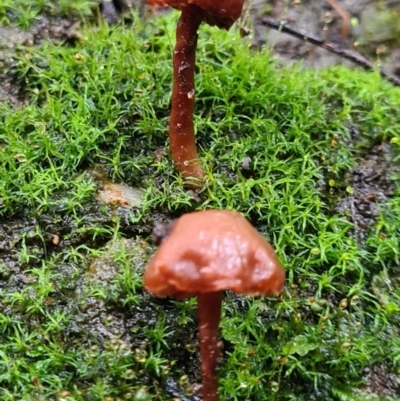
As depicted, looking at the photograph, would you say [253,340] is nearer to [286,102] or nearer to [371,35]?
[286,102]

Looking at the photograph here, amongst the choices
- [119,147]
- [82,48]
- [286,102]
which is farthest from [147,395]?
[82,48]

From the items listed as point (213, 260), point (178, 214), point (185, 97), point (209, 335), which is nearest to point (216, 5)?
point (185, 97)

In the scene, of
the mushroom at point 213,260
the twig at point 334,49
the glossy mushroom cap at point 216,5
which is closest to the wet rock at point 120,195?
the glossy mushroom cap at point 216,5

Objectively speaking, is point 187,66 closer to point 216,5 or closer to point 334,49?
point 216,5

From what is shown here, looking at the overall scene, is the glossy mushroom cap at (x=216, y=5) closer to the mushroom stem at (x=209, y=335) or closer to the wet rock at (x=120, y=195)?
the wet rock at (x=120, y=195)

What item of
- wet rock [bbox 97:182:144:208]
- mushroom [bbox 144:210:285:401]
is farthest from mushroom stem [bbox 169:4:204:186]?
mushroom [bbox 144:210:285:401]

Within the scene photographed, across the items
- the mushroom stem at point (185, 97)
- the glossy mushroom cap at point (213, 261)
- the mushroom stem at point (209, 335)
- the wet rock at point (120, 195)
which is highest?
the mushroom stem at point (185, 97)

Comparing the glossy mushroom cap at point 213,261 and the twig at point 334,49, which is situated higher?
the twig at point 334,49
